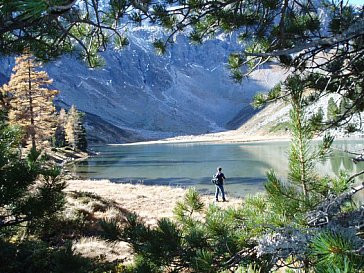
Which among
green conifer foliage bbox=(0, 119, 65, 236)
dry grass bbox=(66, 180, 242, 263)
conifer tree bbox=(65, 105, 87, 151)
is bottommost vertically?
dry grass bbox=(66, 180, 242, 263)

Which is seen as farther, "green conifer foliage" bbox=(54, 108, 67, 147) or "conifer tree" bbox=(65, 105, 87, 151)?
"green conifer foliage" bbox=(54, 108, 67, 147)

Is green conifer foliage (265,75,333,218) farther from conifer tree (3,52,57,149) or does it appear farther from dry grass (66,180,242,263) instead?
conifer tree (3,52,57,149)

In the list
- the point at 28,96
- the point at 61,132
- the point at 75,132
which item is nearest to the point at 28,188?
the point at 28,96

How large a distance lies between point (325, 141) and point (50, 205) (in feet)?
8.33

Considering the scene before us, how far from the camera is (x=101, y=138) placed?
137 m

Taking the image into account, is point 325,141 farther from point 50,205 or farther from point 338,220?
point 50,205

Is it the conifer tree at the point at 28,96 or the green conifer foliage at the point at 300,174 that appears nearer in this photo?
the green conifer foliage at the point at 300,174

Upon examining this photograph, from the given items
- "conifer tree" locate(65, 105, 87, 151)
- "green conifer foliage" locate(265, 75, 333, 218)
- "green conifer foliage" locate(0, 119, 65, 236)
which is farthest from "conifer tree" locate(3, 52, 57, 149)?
"conifer tree" locate(65, 105, 87, 151)

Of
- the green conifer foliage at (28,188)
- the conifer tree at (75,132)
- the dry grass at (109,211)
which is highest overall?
the conifer tree at (75,132)

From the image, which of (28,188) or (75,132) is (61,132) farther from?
(28,188)

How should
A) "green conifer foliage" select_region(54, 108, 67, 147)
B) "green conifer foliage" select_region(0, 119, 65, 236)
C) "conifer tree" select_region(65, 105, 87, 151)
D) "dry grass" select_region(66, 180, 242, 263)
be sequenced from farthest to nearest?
"green conifer foliage" select_region(54, 108, 67, 147) → "conifer tree" select_region(65, 105, 87, 151) → "dry grass" select_region(66, 180, 242, 263) → "green conifer foliage" select_region(0, 119, 65, 236)

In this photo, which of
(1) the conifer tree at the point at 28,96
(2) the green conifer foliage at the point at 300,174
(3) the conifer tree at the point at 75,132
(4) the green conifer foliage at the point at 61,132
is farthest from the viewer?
(4) the green conifer foliage at the point at 61,132

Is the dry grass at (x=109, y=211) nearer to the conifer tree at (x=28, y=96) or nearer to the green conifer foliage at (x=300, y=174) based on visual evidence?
the green conifer foliage at (x=300, y=174)

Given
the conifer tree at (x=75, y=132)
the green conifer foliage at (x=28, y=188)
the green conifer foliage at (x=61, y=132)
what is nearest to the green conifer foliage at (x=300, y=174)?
the green conifer foliage at (x=28, y=188)
